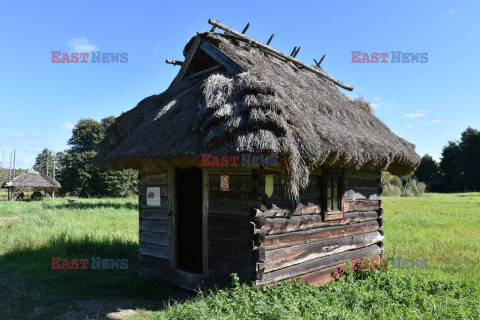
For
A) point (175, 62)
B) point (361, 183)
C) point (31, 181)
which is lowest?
point (361, 183)

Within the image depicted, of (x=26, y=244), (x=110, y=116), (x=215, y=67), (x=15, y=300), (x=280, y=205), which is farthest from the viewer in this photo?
(x=110, y=116)

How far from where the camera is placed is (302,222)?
18.1 ft

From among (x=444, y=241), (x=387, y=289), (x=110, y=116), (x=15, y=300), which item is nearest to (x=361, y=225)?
(x=387, y=289)

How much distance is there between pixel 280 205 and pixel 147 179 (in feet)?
10.5

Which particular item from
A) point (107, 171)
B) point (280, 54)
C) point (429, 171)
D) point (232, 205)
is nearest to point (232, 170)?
point (232, 205)

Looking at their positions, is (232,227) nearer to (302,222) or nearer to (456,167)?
(302,222)

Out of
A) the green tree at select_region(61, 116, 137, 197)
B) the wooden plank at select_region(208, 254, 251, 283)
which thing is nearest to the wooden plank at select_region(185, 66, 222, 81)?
the wooden plank at select_region(208, 254, 251, 283)

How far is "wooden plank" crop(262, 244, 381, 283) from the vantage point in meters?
5.03

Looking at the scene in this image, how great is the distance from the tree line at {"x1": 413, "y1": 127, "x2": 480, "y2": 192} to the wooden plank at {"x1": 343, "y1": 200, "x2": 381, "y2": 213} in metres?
37.0

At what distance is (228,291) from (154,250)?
8.46ft

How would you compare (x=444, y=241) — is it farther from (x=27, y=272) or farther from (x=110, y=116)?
(x=110, y=116)

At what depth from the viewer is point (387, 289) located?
214 inches

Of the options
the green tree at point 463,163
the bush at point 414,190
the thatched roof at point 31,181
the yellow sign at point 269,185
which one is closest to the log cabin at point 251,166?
the yellow sign at point 269,185

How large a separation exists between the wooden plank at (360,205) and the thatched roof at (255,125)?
915 mm
